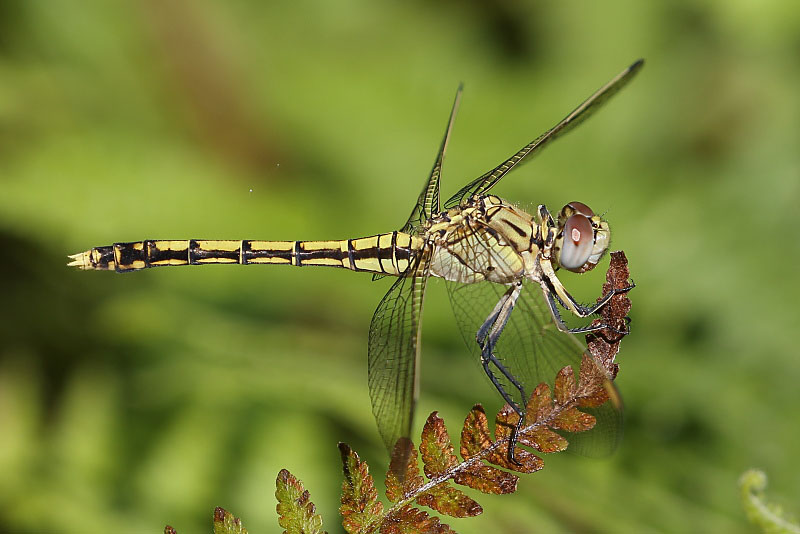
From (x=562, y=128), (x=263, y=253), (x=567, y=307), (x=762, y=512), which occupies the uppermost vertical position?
(x=562, y=128)

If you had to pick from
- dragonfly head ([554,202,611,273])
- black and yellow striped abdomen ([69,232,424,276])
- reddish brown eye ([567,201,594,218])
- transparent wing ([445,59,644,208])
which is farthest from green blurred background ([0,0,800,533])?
reddish brown eye ([567,201,594,218])

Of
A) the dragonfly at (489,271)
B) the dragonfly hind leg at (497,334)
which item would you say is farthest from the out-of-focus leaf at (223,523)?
the dragonfly hind leg at (497,334)

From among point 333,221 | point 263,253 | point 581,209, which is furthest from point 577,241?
point 333,221

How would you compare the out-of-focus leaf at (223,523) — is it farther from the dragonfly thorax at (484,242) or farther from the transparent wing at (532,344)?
the dragonfly thorax at (484,242)

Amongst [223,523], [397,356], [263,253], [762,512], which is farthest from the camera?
[263,253]

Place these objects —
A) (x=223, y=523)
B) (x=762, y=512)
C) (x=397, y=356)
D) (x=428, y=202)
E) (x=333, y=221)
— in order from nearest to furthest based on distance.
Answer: (x=223, y=523), (x=762, y=512), (x=397, y=356), (x=428, y=202), (x=333, y=221)

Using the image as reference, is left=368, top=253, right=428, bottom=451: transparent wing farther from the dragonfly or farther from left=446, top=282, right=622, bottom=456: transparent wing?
left=446, top=282, right=622, bottom=456: transparent wing

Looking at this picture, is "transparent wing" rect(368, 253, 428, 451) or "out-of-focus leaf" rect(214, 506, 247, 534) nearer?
"out-of-focus leaf" rect(214, 506, 247, 534)

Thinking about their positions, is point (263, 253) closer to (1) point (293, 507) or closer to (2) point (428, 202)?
(2) point (428, 202)
